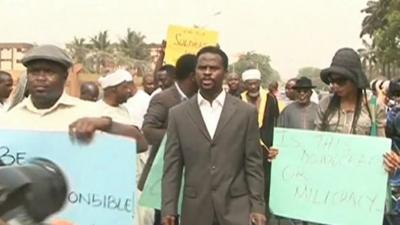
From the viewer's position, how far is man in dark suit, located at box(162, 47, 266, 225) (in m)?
4.84

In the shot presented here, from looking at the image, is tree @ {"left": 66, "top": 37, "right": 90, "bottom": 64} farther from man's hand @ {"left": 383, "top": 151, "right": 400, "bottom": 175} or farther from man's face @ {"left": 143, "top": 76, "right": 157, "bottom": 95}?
man's hand @ {"left": 383, "top": 151, "right": 400, "bottom": 175}

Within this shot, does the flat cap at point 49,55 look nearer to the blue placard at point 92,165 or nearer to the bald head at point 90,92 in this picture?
the blue placard at point 92,165

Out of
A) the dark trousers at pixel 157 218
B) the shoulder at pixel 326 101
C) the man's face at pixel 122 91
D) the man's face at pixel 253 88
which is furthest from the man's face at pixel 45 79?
the man's face at pixel 253 88

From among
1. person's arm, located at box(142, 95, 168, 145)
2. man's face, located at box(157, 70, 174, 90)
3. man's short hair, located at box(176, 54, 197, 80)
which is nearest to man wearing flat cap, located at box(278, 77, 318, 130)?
man's face, located at box(157, 70, 174, 90)

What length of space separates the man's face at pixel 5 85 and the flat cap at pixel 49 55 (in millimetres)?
4598

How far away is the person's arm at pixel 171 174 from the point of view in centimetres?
496

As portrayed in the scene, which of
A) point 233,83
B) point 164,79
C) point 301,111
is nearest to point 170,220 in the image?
point 301,111

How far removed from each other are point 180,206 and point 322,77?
1.22 meters

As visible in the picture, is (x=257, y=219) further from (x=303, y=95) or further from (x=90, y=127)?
(x=303, y=95)

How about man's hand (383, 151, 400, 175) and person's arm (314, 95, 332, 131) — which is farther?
person's arm (314, 95, 332, 131)

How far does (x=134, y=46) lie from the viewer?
98625 millimetres

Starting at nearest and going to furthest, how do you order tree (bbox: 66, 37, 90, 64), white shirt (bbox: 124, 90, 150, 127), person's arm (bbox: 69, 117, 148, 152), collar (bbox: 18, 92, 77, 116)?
1. person's arm (bbox: 69, 117, 148, 152)
2. collar (bbox: 18, 92, 77, 116)
3. white shirt (bbox: 124, 90, 150, 127)
4. tree (bbox: 66, 37, 90, 64)

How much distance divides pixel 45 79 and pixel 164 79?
5.36 m

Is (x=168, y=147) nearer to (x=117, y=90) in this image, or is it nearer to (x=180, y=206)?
(x=180, y=206)
